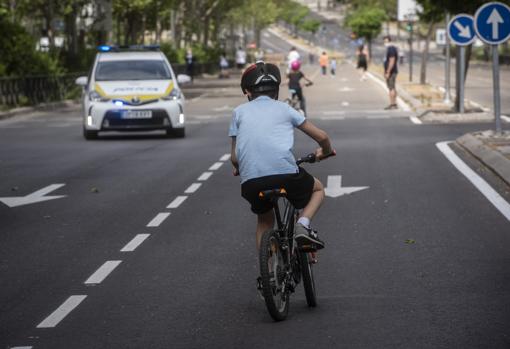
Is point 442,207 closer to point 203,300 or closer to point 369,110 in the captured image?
point 203,300

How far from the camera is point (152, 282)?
372 inches

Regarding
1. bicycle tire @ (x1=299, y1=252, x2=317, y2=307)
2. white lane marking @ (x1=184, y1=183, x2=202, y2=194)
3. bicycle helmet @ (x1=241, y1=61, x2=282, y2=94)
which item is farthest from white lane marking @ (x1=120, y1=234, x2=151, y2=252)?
white lane marking @ (x1=184, y1=183, x2=202, y2=194)

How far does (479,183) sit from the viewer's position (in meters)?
16.1

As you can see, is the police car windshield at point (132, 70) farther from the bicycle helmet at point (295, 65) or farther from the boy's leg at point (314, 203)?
the boy's leg at point (314, 203)

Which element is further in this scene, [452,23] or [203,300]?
[452,23]

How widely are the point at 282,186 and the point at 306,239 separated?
1.13 ft

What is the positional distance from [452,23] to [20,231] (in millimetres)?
17725

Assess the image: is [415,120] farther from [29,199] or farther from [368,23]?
[368,23]

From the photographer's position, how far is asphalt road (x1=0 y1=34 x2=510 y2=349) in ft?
25.0

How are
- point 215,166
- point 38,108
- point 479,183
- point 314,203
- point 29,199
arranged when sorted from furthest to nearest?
point 38,108 < point 215,166 < point 479,183 < point 29,199 < point 314,203

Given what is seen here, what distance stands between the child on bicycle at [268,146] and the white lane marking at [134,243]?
10.6 ft

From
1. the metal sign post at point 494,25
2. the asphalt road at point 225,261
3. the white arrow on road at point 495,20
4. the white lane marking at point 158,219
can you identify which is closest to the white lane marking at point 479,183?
the asphalt road at point 225,261

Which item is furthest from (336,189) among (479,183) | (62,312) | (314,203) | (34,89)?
(34,89)

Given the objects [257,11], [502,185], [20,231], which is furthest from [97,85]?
[257,11]
